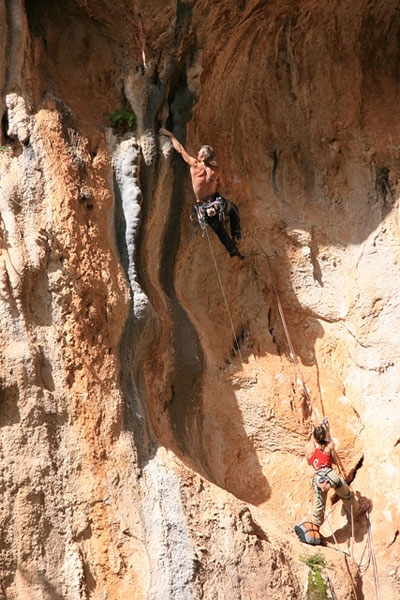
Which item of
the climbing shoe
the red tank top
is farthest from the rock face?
the red tank top

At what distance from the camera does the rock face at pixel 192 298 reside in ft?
32.2

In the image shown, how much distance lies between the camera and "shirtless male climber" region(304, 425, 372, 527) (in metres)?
10.7

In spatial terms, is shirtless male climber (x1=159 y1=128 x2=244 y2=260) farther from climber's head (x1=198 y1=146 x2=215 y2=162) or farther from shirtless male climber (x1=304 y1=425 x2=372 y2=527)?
shirtless male climber (x1=304 y1=425 x2=372 y2=527)

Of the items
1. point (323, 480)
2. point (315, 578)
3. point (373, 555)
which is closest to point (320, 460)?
point (323, 480)

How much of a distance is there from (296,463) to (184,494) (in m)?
1.95

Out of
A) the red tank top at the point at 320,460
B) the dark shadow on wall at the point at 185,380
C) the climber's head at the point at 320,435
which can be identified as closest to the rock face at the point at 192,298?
the dark shadow on wall at the point at 185,380

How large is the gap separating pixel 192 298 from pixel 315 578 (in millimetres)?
3531

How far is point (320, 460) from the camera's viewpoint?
10.8 m

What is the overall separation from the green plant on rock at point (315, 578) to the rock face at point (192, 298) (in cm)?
9

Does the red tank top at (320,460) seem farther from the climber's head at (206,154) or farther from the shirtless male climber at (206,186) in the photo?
the climber's head at (206,154)

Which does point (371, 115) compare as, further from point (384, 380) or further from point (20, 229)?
point (20, 229)

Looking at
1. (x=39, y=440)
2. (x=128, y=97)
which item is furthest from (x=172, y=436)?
(x=128, y=97)

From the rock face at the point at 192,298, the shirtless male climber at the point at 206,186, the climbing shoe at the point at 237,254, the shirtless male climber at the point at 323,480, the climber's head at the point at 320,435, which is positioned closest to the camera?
the rock face at the point at 192,298

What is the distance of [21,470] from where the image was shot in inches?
381
